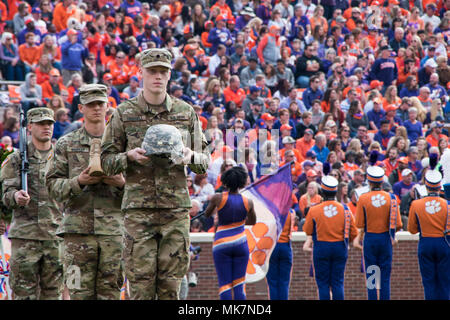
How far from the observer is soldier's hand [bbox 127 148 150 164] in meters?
6.94

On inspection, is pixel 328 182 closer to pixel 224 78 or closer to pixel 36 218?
pixel 36 218

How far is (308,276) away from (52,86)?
21.9 feet

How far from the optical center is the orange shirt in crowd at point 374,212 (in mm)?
12023

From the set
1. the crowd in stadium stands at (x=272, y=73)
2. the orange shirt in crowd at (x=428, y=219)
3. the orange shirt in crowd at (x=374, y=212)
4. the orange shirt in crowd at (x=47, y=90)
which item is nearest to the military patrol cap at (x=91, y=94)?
the orange shirt in crowd at (x=374, y=212)

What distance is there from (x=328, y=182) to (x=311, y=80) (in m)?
7.97

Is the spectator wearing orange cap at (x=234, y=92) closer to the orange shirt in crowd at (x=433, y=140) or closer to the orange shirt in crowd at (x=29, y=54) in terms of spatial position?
the orange shirt in crowd at (x=433, y=140)

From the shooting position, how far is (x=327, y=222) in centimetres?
1184

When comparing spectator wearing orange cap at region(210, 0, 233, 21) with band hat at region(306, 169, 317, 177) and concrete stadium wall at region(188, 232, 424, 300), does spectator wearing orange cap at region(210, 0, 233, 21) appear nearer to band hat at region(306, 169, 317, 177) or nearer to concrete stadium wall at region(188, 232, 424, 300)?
band hat at region(306, 169, 317, 177)

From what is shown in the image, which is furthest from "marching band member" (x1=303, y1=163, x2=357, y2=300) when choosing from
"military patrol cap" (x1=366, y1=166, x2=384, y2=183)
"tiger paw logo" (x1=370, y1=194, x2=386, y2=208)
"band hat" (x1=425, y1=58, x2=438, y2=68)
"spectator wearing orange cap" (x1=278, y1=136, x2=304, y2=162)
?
"band hat" (x1=425, y1=58, x2=438, y2=68)

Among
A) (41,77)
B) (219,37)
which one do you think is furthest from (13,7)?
(219,37)

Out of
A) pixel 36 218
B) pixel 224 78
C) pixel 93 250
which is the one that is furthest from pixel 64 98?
pixel 93 250

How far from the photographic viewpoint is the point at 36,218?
9172 mm

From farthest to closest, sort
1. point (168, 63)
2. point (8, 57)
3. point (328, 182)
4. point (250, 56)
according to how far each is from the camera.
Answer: point (250, 56), point (8, 57), point (328, 182), point (168, 63)

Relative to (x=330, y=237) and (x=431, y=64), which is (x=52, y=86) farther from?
(x=431, y=64)
